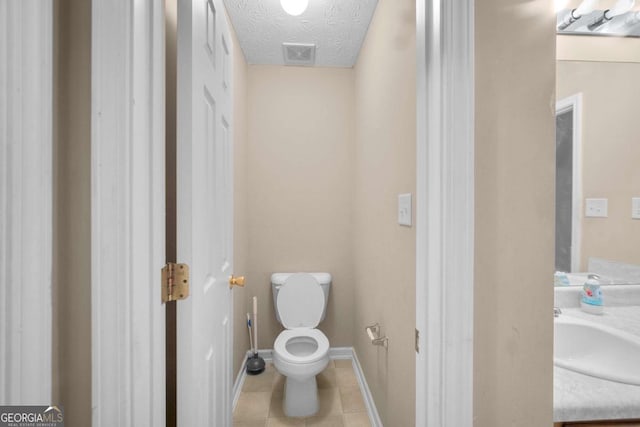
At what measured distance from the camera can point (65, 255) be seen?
0.51 meters

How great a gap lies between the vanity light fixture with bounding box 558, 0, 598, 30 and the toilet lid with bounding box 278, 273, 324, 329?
6.41 feet

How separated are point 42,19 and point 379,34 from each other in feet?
5.02

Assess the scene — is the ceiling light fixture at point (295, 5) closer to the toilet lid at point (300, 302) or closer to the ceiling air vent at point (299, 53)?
the ceiling air vent at point (299, 53)

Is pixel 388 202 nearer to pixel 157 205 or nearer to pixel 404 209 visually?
pixel 404 209

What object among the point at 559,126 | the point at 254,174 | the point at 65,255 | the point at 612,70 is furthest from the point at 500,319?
the point at 254,174

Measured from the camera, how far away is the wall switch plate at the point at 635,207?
3.98ft

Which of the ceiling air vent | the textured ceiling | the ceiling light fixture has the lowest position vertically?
the ceiling light fixture

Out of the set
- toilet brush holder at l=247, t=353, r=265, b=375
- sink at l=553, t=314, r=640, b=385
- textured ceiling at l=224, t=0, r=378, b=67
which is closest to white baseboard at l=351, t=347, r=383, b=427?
toilet brush holder at l=247, t=353, r=265, b=375

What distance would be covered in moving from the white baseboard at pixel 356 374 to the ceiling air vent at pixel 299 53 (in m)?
2.34

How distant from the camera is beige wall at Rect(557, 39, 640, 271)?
1223 millimetres

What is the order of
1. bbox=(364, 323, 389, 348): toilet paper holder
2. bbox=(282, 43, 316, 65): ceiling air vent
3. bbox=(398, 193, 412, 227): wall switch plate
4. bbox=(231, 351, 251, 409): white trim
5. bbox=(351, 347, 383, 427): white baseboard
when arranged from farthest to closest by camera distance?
bbox=(282, 43, 316, 65): ceiling air vent < bbox=(231, 351, 251, 409): white trim < bbox=(351, 347, 383, 427): white baseboard < bbox=(364, 323, 389, 348): toilet paper holder < bbox=(398, 193, 412, 227): wall switch plate

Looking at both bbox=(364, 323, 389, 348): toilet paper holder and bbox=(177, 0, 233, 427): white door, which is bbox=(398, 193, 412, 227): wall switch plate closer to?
bbox=(364, 323, 389, 348): toilet paper holder

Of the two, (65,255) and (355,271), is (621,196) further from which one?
(65,255)

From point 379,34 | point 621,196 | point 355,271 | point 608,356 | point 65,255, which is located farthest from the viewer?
point 355,271
